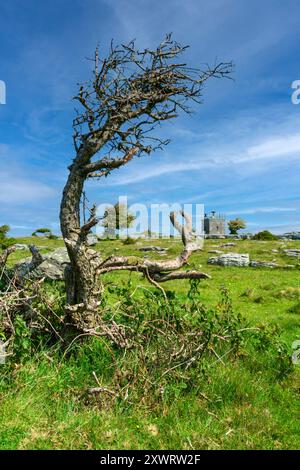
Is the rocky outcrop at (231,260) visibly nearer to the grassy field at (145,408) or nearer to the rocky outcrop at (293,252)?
the rocky outcrop at (293,252)

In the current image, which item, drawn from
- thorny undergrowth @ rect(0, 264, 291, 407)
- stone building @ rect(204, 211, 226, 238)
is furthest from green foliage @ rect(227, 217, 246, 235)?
thorny undergrowth @ rect(0, 264, 291, 407)

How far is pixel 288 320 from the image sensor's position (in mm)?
14836

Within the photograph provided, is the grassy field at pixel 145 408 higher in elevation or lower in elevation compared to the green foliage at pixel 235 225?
lower

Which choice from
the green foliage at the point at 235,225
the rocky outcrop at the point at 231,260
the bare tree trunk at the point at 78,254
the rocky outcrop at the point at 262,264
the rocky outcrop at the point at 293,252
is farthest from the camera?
the green foliage at the point at 235,225

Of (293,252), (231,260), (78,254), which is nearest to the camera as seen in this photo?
(78,254)

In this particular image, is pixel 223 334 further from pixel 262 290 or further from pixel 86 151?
pixel 262 290

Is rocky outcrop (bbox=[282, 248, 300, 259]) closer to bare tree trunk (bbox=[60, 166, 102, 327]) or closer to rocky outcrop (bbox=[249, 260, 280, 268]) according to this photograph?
rocky outcrop (bbox=[249, 260, 280, 268])

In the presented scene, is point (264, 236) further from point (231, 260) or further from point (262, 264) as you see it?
point (231, 260)

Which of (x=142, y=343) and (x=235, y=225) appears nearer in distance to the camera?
(x=142, y=343)

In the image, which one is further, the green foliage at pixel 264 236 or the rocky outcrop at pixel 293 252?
the green foliage at pixel 264 236

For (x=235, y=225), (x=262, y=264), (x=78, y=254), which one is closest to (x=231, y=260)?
(x=262, y=264)

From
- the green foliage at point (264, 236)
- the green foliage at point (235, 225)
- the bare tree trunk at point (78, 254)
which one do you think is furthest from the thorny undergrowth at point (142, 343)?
the green foliage at point (235, 225)

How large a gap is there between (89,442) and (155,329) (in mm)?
2919

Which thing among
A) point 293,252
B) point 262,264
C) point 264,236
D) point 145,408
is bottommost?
point 145,408
